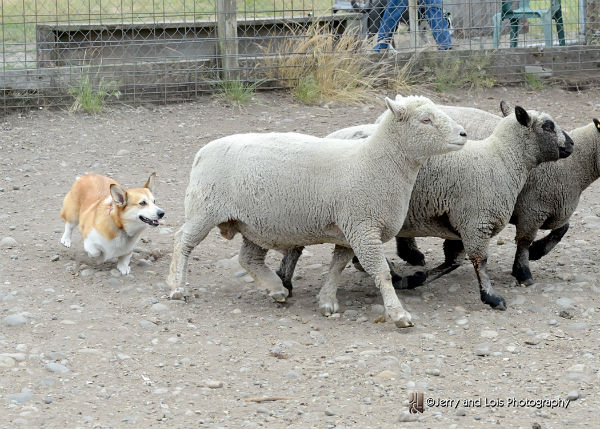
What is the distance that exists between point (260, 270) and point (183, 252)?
0.57 m

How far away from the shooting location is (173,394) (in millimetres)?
5125

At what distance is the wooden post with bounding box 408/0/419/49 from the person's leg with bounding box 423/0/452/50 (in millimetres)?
159

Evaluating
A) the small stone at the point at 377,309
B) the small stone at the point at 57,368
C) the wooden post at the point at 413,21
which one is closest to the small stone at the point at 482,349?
the small stone at the point at 377,309

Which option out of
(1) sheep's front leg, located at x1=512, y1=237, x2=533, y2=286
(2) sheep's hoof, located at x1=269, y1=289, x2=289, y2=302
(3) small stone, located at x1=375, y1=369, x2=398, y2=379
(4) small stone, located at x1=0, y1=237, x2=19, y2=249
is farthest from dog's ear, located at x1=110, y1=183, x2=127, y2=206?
(1) sheep's front leg, located at x1=512, y1=237, x2=533, y2=286

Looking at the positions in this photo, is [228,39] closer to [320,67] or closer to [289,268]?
[320,67]

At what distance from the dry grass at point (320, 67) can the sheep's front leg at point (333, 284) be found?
195 inches

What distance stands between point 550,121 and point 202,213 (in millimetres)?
2539

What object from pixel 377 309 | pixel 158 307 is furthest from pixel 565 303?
pixel 158 307

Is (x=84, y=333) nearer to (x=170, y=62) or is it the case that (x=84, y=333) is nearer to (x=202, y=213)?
(x=202, y=213)

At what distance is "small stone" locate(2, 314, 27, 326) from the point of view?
5.96 metres

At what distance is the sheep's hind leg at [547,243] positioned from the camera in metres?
7.35

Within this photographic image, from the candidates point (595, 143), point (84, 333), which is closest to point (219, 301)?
point (84, 333)

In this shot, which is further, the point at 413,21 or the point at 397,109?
the point at 413,21

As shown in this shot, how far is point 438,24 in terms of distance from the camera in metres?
12.0
